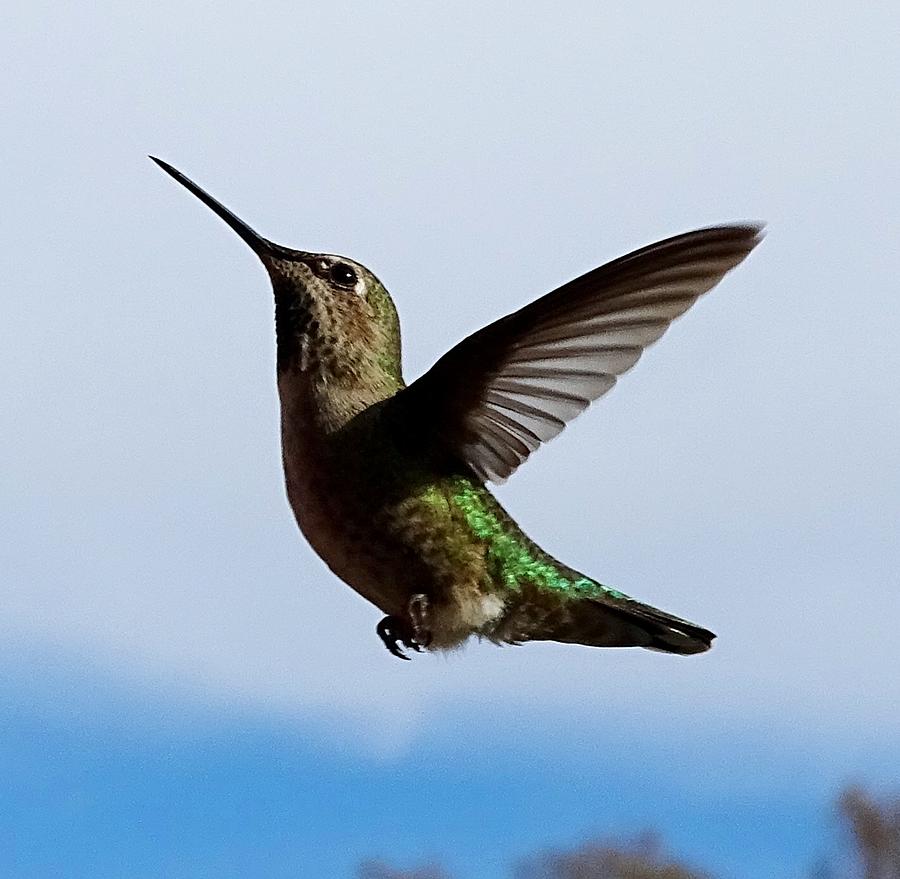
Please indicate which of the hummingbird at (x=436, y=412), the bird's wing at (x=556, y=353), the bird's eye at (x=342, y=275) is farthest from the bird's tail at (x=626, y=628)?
the bird's eye at (x=342, y=275)

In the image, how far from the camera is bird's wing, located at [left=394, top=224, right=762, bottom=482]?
118cm

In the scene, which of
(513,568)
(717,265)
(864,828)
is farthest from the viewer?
(864,828)

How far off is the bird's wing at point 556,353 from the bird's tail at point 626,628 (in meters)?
0.17

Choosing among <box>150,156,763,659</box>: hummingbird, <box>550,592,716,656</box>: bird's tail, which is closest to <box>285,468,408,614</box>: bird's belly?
<box>150,156,763,659</box>: hummingbird

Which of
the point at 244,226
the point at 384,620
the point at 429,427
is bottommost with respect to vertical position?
the point at 384,620

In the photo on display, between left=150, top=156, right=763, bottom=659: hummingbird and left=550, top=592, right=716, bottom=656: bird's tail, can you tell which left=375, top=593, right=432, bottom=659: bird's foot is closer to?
left=150, top=156, right=763, bottom=659: hummingbird

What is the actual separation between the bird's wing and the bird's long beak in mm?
149

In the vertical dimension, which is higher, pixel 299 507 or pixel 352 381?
pixel 352 381

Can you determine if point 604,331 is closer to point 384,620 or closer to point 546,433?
point 546,433

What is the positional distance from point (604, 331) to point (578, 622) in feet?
0.98

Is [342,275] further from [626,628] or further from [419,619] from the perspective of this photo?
[626,628]

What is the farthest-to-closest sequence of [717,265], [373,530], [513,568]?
[513,568] → [373,530] → [717,265]

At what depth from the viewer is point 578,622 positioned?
57.0 inches

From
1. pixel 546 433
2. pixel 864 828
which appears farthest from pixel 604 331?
pixel 864 828
